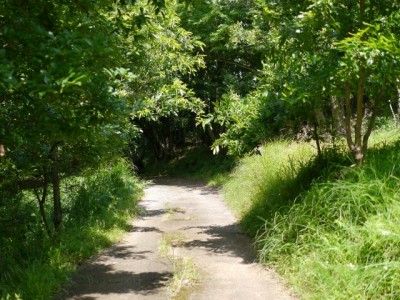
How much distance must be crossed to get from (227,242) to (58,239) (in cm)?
281

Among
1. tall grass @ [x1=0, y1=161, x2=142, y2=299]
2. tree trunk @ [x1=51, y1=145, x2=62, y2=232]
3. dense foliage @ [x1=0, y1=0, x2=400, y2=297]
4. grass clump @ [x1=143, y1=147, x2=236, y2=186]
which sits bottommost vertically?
grass clump @ [x1=143, y1=147, x2=236, y2=186]

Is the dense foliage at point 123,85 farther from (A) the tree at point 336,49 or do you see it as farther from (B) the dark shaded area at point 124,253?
(B) the dark shaded area at point 124,253

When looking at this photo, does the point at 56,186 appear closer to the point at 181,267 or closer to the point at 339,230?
the point at 181,267

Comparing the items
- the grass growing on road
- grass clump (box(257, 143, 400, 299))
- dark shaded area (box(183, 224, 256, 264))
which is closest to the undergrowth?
grass clump (box(257, 143, 400, 299))

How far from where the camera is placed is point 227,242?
7652mm

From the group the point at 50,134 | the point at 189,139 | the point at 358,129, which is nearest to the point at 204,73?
the point at 189,139

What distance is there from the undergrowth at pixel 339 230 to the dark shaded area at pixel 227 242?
29cm

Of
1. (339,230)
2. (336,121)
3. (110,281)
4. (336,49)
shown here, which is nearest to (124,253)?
(110,281)

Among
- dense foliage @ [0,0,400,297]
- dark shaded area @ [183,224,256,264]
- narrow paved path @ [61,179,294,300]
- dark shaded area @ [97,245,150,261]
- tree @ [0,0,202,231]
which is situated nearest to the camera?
tree @ [0,0,202,231]

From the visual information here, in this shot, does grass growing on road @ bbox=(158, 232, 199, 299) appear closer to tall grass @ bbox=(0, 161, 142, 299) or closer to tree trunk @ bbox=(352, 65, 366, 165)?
tall grass @ bbox=(0, 161, 142, 299)

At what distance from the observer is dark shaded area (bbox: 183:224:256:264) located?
6883 mm

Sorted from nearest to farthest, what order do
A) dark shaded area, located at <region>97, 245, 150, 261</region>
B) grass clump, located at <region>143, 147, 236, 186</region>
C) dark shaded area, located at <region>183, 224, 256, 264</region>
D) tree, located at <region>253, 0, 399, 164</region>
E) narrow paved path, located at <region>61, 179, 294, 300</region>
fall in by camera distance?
tree, located at <region>253, 0, 399, 164</region> → narrow paved path, located at <region>61, 179, 294, 300</region> → dark shaded area, located at <region>183, 224, 256, 264</region> → dark shaded area, located at <region>97, 245, 150, 261</region> → grass clump, located at <region>143, 147, 236, 186</region>

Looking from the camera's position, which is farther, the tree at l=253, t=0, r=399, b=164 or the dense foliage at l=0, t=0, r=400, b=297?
the tree at l=253, t=0, r=399, b=164

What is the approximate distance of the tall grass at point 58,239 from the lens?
5.43 metres
